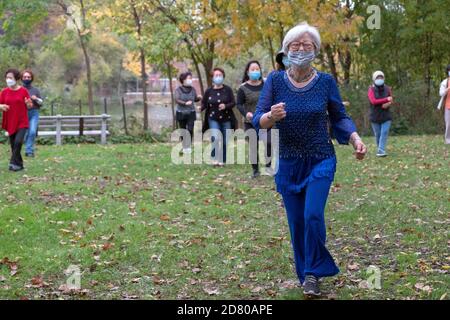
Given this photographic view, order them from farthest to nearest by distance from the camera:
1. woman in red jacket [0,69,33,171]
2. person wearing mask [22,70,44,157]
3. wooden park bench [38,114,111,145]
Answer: wooden park bench [38,114,111,145]
person wearing mask [22,70,44,157]
woman in red jacket [0,69,33,171]

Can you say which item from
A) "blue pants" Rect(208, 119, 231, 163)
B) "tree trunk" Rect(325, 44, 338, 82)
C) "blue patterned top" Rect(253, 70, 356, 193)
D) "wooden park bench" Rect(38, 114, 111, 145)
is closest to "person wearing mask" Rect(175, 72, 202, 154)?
"blue pants" Rect(208, 119, 231, 163)

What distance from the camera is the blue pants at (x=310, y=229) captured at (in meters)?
5.85

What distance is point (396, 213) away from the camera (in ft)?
31.5

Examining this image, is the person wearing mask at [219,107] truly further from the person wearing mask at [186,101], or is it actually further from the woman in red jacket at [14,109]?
the woman in red jacket at [14,109]

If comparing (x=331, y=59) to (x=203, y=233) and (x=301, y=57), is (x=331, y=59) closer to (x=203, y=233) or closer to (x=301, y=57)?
(x=203, y=233)

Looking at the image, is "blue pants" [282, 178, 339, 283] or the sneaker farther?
the sneaker

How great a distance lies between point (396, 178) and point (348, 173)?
1098 millimetres

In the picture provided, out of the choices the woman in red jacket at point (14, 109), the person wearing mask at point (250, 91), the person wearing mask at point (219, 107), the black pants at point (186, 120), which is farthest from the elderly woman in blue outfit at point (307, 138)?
the black pants at point (186, 120)

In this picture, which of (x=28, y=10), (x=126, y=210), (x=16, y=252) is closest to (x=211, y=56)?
(x=28, y=10)

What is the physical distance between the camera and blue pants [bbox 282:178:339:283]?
585cm

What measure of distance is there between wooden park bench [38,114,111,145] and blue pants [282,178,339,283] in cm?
1736

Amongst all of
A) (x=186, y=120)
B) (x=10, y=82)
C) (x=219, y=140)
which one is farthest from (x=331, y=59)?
(x=10, y=82)

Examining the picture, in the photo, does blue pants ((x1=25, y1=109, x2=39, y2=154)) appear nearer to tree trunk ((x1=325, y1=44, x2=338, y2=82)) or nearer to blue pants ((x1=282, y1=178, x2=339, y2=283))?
blue pants ((x1=282, y1=178, x2=339, y2=283))

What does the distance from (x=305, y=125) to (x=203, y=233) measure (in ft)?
10.5
